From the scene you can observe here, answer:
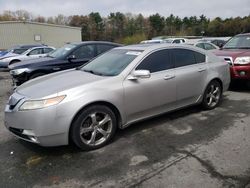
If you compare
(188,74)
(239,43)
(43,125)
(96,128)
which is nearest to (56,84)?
(43,125)

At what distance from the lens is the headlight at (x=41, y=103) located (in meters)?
3.71

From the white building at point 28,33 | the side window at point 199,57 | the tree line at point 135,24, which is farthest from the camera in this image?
the tree line at point 135,24

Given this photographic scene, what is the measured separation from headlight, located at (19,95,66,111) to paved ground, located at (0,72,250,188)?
732mm

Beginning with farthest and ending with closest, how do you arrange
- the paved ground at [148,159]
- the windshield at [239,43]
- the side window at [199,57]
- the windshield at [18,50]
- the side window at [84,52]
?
the windshield at [18,50] → the side window at [84,52] → the windshield at [239,43] → the side window at [199,57] → the paved ground at [148,159]

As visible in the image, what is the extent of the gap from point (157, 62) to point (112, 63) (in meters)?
0.79

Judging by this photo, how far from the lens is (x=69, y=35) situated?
42.4 meters

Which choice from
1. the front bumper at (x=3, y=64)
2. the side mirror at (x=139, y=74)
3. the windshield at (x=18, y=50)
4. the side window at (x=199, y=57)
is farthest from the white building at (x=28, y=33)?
the side mirror at (x=139, y=74)

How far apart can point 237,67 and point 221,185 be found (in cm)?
496

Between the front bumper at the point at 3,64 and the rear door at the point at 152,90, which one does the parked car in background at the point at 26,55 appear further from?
the rear door at the point at 152,90

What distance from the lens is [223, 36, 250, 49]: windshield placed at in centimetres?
830

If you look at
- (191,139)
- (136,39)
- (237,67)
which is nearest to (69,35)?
(136,39)

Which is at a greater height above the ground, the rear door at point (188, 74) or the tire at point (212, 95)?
the rear door at point (188, 74)

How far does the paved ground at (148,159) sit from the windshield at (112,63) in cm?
108

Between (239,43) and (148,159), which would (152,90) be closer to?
(148,159)
